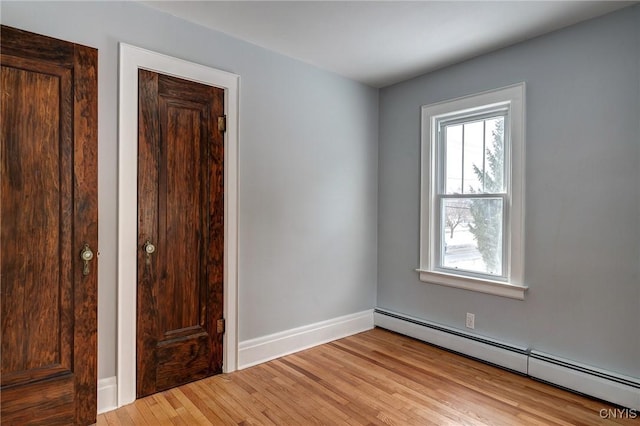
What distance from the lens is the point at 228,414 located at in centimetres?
222

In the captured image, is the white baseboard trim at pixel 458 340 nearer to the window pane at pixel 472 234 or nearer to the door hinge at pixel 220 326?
the window pane at pixel 472 234

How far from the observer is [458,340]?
3.18 m

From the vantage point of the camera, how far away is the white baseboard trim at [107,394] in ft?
7.30

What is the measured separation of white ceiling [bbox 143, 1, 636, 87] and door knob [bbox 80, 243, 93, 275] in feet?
5.33

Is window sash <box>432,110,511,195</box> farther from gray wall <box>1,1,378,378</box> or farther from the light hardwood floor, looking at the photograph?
the light hardwood floor

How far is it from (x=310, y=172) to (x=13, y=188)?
2.14 metres

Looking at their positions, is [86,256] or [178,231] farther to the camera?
[178,231]

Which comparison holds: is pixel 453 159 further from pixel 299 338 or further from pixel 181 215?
pixel 181 215

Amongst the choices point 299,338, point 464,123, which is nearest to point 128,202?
point 299,338

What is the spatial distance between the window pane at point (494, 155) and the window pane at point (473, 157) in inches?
1.9

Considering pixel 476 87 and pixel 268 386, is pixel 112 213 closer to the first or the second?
pixel 268 386

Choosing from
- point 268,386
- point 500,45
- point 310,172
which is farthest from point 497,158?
point 268,386

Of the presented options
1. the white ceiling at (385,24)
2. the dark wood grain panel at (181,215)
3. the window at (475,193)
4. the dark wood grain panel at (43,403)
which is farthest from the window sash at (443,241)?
the dark wood grain panel at (43,403)

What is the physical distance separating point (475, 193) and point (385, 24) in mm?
1612
